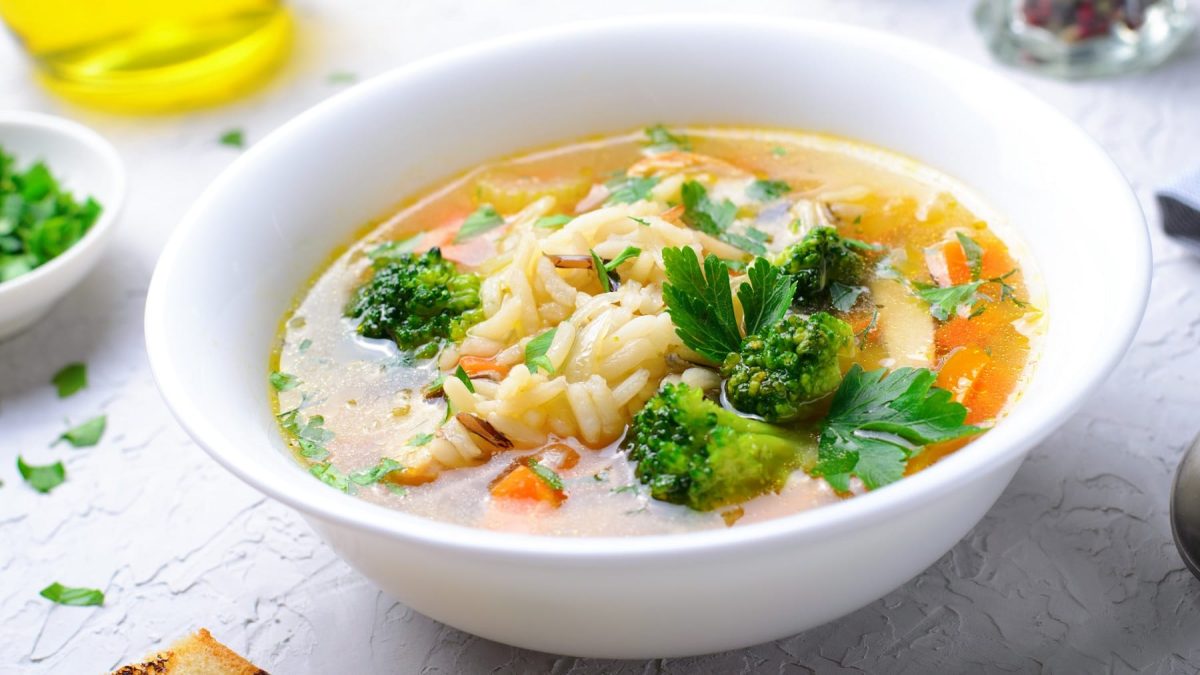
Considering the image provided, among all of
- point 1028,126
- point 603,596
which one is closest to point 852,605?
point 603,596

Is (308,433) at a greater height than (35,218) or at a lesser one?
greater

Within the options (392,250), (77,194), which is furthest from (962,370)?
(77,194)

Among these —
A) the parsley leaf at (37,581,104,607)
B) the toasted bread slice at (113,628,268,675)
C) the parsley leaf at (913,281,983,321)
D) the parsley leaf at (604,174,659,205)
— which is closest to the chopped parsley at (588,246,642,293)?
the parsley leaf at (604,174,659,205)

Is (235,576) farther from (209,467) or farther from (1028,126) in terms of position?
(1028,126)

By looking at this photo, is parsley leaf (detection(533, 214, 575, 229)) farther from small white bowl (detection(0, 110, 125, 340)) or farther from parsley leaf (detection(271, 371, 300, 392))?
small white bowl (detection(0, 110, 125, 340))

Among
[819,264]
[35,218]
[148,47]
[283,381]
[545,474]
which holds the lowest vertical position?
[35,218]

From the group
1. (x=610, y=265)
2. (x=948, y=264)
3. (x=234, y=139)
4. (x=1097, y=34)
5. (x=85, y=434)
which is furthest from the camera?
(x=234, y=139)

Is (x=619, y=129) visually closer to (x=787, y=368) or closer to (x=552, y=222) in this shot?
(x=552, y=222)

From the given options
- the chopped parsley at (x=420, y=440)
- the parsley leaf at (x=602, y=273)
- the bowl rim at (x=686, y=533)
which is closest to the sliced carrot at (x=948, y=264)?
the bowl rim at (x=686, y=533)
